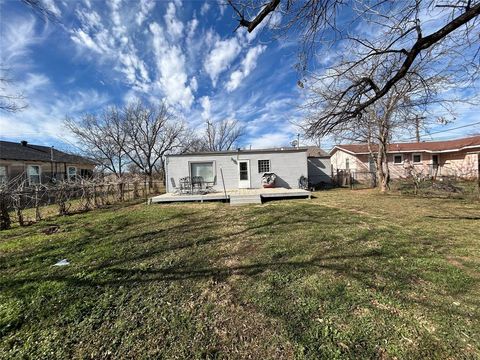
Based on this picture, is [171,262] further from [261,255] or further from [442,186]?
[442,186]

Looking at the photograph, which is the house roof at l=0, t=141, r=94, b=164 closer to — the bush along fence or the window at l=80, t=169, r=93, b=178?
the window at l=80, t=169, r=93, b=178

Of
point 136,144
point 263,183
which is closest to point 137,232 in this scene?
point 263,183

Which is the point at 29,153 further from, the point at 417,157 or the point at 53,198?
the point at 417,157

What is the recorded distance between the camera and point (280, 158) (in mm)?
14000

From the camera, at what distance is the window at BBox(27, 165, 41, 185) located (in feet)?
52.5

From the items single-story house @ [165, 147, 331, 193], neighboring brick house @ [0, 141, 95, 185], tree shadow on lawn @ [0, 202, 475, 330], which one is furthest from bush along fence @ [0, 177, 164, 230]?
neighboring brick house @ [0, 141, 95, 185]

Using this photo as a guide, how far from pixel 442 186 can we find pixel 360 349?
46.8 feet

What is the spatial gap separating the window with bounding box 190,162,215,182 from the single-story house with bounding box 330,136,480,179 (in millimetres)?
12375

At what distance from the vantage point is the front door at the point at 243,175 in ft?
45.6

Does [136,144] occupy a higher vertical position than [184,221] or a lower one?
higher

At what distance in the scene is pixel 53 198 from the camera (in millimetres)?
9219

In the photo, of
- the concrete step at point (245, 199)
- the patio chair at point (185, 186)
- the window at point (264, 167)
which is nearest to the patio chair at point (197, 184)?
the patio chair at point (185, 186)

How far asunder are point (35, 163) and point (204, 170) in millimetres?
13416

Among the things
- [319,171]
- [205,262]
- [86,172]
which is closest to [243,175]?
[319,171]
